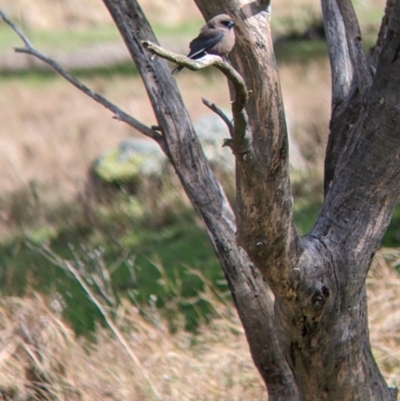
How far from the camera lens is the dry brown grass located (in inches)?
174

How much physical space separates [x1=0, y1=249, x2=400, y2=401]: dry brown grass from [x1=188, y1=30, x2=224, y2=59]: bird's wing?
1953mm

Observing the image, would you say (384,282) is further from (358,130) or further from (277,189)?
(277,189)

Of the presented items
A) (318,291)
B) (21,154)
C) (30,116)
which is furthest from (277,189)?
(30,116)

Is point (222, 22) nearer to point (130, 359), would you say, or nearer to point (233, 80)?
point (233, 80)

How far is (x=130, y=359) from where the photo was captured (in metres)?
4.61

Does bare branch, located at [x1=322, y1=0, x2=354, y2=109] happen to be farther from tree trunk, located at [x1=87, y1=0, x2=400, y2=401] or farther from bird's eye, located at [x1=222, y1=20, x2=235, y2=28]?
bird's eye, located at [x1=222, y1=20, x2=235, y2=28]

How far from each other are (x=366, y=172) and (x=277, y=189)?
1.50ft

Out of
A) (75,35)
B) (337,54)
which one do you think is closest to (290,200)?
(337,54)

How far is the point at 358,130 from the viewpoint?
2953 millimetres

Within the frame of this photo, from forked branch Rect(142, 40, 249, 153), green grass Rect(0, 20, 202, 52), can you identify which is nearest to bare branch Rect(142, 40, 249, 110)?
forked branch Rect(142, 40, 249, 153)

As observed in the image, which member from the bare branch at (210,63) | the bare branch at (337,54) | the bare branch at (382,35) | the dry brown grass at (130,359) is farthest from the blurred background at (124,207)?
the bare branch at (210,63)

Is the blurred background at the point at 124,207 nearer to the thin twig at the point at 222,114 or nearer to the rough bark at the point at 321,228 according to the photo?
the rough bark at the point at 321,228

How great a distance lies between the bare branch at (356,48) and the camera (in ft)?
10.2

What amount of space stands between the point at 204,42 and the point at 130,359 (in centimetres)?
222
